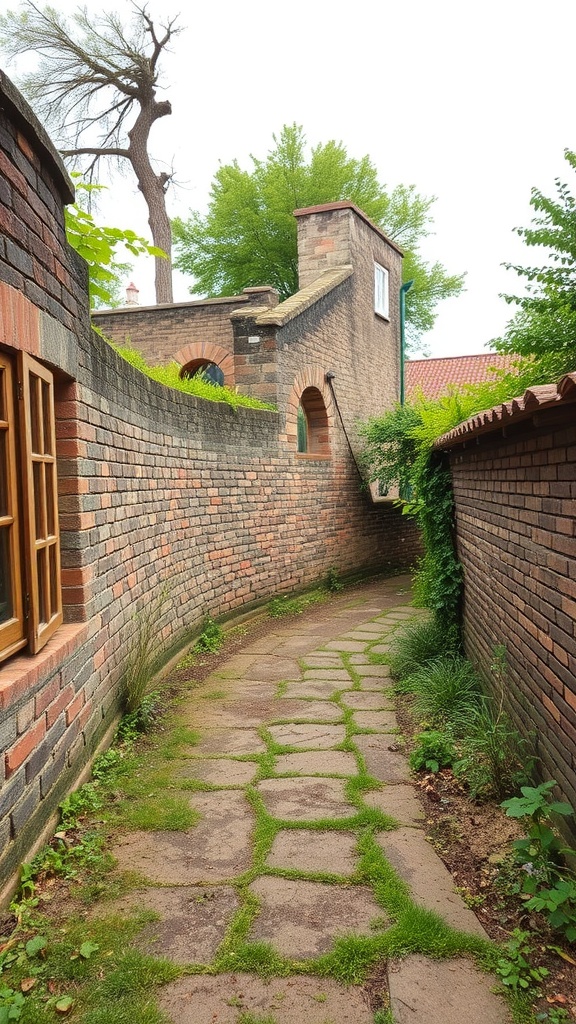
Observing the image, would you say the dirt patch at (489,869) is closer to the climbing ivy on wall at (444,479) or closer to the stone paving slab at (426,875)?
the stone paving slab at (426,875)

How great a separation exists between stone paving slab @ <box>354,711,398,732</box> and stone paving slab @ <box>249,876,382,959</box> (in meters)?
1.86

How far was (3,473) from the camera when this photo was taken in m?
2.50

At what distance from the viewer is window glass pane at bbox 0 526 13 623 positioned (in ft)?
8.26

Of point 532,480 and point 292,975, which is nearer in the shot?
point 292,975

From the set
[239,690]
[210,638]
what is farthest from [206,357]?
[239,690]

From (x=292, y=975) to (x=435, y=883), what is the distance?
0.76 meters

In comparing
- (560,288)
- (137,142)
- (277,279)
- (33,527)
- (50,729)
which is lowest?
(50,729)

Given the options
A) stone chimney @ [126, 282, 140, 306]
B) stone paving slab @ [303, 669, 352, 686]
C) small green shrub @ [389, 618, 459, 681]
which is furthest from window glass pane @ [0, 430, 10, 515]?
stone chimney @ [126, 282, 140, 306]

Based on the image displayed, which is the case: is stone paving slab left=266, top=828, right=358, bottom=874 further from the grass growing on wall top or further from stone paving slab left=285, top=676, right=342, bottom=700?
the grass growing on wall top

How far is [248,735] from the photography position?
169 inches

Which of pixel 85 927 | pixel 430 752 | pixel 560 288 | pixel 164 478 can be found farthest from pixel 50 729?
pixel 560 288

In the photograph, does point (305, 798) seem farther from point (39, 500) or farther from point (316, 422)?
point (316, 422)

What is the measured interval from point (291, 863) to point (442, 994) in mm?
897

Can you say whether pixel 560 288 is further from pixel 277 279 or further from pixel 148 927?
pixel 277 279
